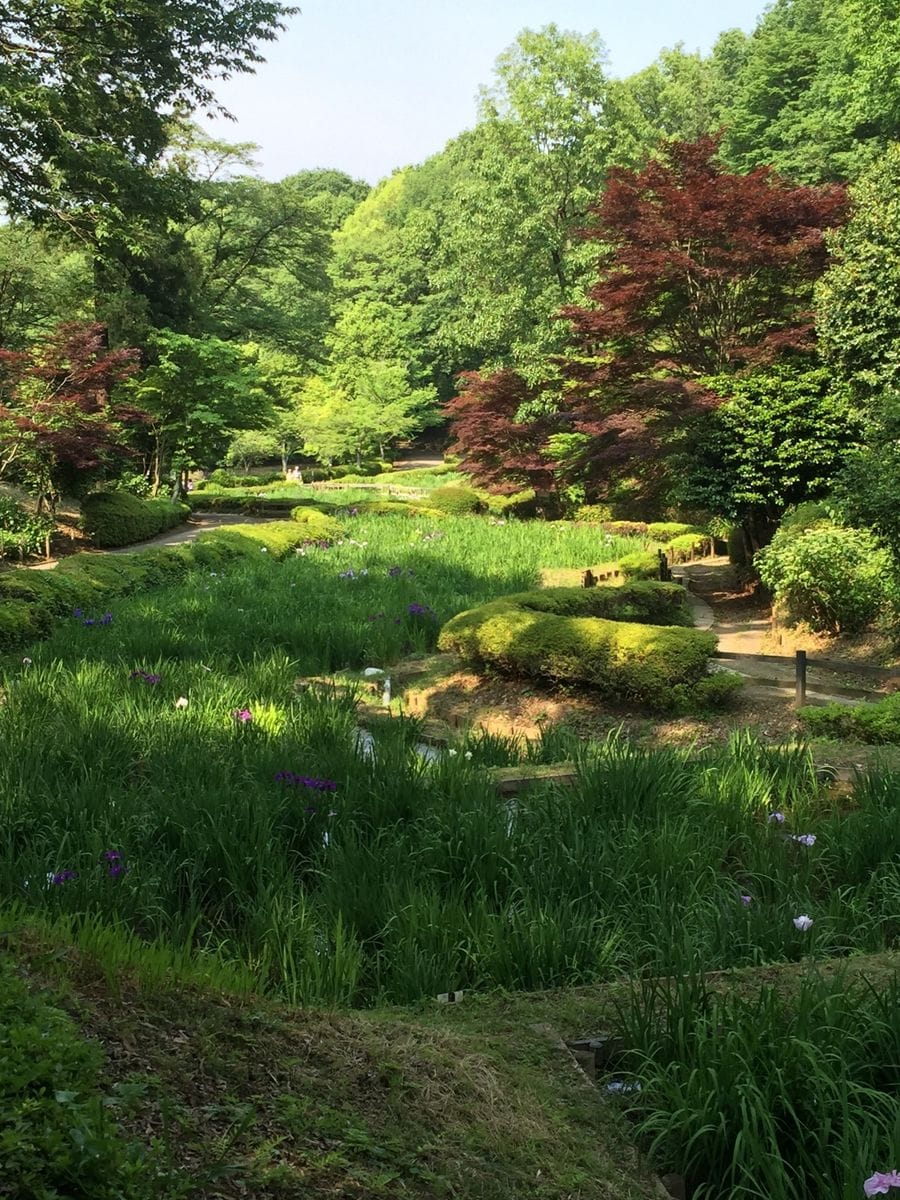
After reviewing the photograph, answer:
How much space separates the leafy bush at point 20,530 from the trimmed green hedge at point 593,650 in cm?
879

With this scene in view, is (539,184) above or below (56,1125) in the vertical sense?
above

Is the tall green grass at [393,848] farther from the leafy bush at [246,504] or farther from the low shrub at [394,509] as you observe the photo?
the leafy bush at [246,504]

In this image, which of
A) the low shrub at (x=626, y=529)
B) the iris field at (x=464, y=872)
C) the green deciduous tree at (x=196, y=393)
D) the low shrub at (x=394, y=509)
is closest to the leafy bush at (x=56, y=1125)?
the iris field at (x=464, y=872)

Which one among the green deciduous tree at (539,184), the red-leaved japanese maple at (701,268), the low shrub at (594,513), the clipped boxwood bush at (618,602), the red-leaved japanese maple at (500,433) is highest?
the green deciduous tree at (539,184)

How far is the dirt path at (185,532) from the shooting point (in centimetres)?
1390

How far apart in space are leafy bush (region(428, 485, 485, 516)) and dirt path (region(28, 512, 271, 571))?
3734 mm

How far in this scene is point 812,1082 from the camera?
1785 millimetres

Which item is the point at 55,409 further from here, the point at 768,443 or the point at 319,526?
the point at 768,443

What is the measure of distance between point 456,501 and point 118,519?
7.13 meters

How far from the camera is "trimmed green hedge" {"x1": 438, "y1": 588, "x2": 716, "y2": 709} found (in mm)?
5883

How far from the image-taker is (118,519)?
15.3 meters

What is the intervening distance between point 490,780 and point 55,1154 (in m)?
2.65

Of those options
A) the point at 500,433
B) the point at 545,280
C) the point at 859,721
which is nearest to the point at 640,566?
the point at 859,721

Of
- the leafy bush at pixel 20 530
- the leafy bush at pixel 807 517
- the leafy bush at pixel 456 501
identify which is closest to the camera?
the leafy bush at pixel 807 517
